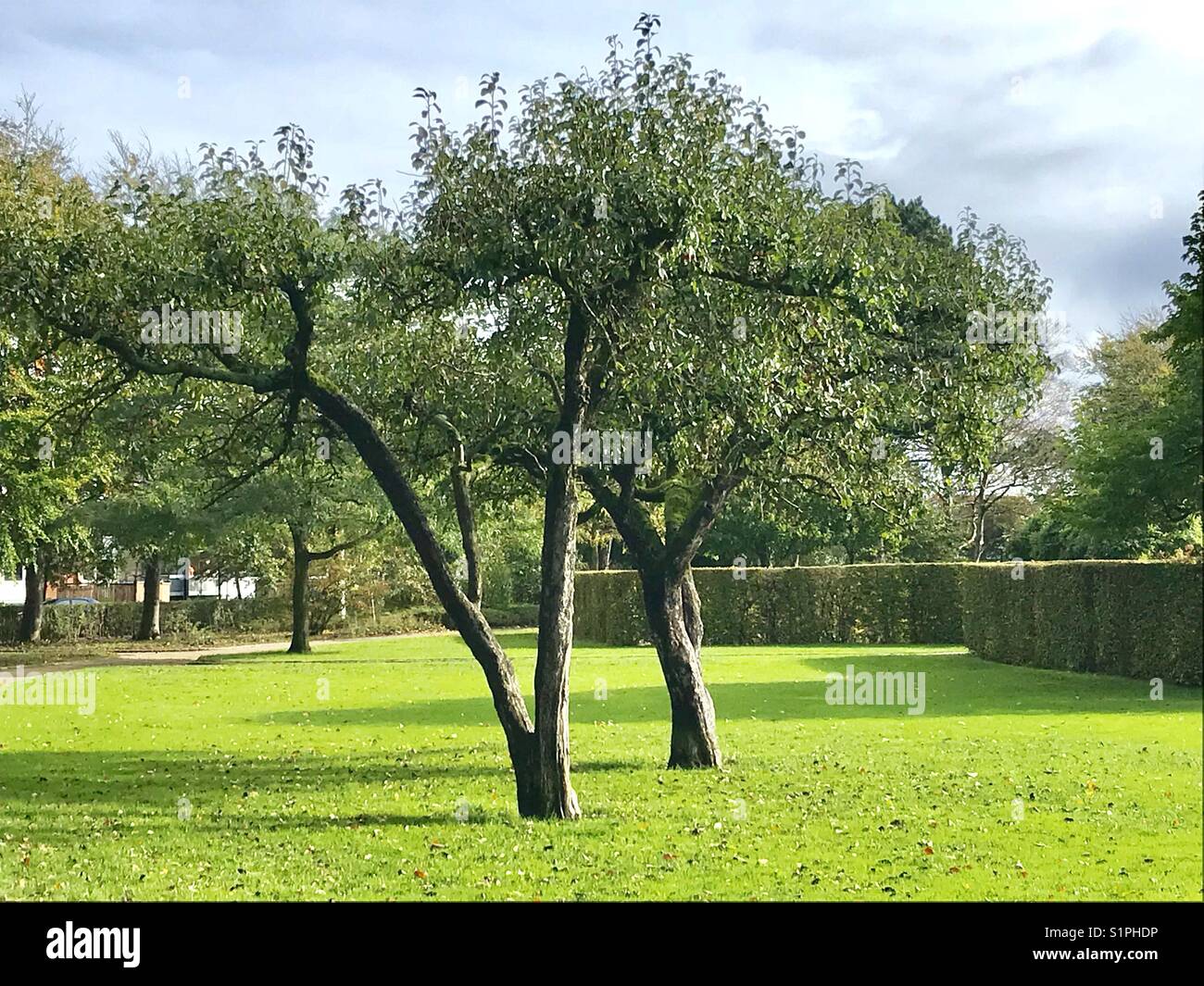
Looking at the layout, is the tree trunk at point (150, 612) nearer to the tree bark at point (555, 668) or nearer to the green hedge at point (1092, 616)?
the green hedge at point (1092, 616)

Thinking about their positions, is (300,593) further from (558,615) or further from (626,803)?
(558,615)

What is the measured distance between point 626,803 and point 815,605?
2513cm

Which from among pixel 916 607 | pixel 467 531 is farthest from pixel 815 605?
pixel 467 531

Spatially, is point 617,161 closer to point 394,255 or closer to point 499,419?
point 394,255

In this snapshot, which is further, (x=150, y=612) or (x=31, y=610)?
(x=150, y=612)

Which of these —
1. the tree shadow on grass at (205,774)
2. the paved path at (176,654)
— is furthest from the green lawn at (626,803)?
the paved path at (176,654)

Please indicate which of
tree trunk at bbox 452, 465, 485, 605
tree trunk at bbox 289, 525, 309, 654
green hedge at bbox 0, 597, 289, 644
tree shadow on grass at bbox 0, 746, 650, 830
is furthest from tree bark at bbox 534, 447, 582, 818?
→ green hedge at bbox 0, 597, 289, 644

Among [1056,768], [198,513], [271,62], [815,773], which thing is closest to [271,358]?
[271,62]

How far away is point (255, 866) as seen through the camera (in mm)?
8469

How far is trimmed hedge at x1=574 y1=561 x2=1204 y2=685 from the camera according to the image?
18.1 metres

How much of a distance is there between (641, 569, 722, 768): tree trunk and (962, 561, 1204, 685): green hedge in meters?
4.14

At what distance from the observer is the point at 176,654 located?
34281 millimetres

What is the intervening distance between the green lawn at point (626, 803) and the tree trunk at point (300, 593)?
40.7 ft

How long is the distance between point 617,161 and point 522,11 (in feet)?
5.14
